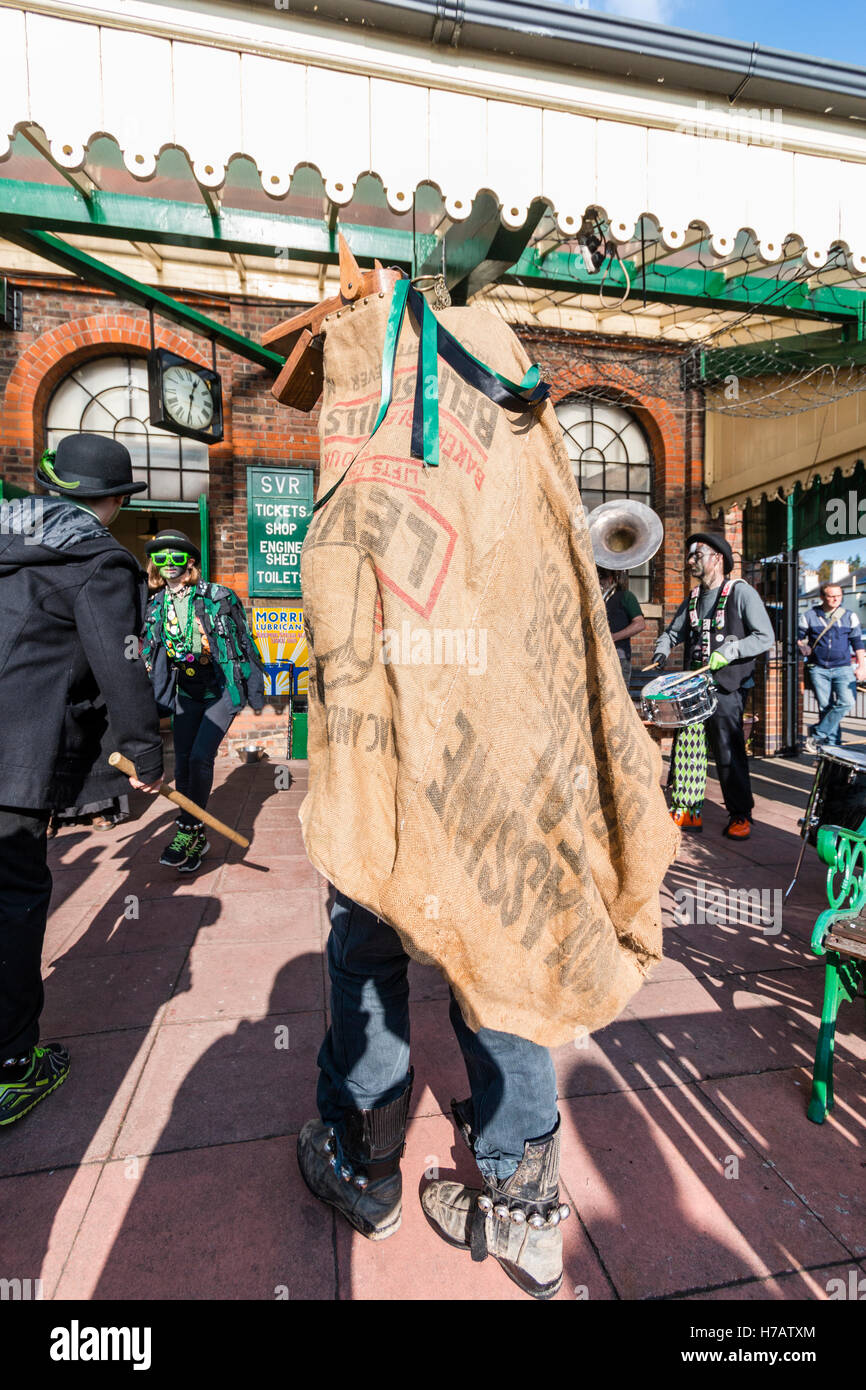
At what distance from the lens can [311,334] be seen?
126 centimetres

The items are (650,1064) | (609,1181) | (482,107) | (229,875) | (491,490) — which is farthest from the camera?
(229,875)

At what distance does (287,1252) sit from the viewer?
1551 mm

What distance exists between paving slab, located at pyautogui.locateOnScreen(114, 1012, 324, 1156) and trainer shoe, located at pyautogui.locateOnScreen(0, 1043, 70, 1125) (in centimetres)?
29

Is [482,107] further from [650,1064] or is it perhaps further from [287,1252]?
[287,1252]

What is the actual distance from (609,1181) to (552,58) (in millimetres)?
4746

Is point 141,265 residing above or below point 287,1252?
above

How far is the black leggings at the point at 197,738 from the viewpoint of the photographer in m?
4.23

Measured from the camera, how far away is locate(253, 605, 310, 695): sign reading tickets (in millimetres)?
7203

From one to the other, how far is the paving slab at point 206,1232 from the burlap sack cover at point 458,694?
103 cm

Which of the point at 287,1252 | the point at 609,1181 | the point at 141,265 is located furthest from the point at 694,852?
the point at 141,265
